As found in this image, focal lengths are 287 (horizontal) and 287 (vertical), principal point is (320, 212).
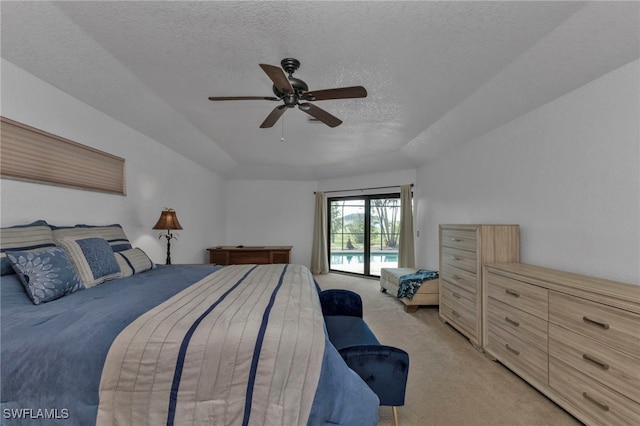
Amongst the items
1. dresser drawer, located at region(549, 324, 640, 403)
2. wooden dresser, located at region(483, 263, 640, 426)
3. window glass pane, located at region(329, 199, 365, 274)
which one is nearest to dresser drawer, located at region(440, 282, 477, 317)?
wooden dresser, located at region(483, 263, 640, 426)

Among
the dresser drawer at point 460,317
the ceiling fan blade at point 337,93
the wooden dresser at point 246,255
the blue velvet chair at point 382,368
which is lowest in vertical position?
the dresser drawer at point 460,317

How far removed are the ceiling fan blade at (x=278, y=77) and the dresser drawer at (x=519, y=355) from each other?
2.64 meters

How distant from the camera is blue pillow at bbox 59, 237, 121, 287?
6.64ft

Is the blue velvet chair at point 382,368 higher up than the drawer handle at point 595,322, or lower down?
lower down

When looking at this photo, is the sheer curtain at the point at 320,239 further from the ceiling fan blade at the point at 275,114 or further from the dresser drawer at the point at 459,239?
the ceiling fan blade at the point at 275,114

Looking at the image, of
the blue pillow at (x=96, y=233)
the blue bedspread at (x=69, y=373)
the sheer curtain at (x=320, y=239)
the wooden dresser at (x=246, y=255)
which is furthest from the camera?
the sheer curtain at (x=320, y=239)

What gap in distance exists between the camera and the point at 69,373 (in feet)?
3.78

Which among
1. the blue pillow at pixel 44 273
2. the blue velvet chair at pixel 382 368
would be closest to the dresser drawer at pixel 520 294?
the blue velvet chair at pixel 382 368

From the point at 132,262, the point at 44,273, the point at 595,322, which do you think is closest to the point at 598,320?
the point at 595,322

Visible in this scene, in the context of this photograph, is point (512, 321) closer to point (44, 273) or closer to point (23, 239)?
point (44, 273)

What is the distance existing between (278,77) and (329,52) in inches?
21.4

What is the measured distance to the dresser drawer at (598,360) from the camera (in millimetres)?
1514

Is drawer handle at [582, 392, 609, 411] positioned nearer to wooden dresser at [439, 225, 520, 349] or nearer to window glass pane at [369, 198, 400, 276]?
wooden dresser at [439, 225, 520, 349]

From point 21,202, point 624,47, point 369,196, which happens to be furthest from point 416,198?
point 21,202
